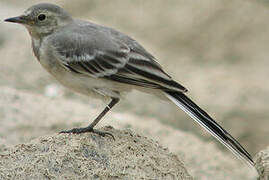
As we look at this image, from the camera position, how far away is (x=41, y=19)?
25.3ft

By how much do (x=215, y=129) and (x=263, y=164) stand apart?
0.64 m

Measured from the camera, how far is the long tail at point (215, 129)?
699cm

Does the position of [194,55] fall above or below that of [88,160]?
above

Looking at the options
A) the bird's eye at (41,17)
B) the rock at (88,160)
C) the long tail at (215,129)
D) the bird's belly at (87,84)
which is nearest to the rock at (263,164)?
the long tail at (215,129)

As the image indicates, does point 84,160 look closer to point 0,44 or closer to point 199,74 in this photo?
point 199,74

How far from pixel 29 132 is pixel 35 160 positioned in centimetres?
340

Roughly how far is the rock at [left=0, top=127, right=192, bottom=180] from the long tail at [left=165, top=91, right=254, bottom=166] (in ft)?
1.74

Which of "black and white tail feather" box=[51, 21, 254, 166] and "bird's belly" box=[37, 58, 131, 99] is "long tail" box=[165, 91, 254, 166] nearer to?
"black and white tail feather" box=[51, 21, 254, 166]

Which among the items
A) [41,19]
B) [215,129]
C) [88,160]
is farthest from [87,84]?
[215,129]

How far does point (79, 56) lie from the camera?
7.49 meters

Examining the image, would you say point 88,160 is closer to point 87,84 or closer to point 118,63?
point 87,84

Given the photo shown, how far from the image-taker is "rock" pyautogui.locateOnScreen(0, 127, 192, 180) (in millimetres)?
6086

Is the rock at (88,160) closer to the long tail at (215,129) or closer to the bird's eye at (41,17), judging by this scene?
the long tail at (215,129)

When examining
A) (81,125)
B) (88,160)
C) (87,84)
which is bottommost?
(88,160)
